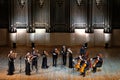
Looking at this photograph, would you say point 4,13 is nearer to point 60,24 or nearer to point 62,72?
point 60,24

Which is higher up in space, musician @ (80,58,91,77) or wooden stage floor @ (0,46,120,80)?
musician @ (80,58,91,77)

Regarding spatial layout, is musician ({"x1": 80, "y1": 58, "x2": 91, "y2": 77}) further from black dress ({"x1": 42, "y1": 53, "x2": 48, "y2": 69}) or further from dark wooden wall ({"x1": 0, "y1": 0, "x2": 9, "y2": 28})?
dark wooden wall ({"x1": 0, "y1": 0, "x2": 9, "y2": 28})

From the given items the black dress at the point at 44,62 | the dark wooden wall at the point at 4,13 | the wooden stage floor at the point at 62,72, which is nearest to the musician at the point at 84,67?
the wooden stage floor at the point at 62,72

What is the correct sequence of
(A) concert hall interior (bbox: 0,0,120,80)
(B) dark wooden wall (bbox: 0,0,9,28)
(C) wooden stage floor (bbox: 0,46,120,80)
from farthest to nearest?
(B) dark wooden wall (bbox: 0,0,9,28), (A) concert hall interior (bbox: 0,0,120,80), (C) wooden stage floor (bbox: 0,46,120,80)

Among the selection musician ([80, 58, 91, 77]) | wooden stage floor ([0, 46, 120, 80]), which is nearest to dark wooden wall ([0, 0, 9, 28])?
wooden stage floor ([0, 46, 120, 80])

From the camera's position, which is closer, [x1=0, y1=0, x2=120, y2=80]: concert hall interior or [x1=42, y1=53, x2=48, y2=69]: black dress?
[x1=42, y1=53, x2=48, y2=69]: black dress

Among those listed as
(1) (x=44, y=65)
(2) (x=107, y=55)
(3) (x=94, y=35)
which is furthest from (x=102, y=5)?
(1) (x=44, y=65)

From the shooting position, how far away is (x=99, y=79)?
746 inches

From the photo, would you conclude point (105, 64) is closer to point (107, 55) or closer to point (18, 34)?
point (107, 55)

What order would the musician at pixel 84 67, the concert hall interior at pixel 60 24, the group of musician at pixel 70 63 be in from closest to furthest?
the musician at pixel 84 67, the group of musician at pixel 70 63, the concert hall interior at pixel 60 24

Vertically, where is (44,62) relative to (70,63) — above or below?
above

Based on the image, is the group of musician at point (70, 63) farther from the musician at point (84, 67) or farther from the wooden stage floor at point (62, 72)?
the wooden stage floor at point (62, 72)

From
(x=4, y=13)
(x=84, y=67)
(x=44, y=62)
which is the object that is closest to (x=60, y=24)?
(x=4, y=13)

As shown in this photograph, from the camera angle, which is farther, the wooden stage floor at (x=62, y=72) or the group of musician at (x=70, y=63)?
the group of musician at (x=70, y=63)
